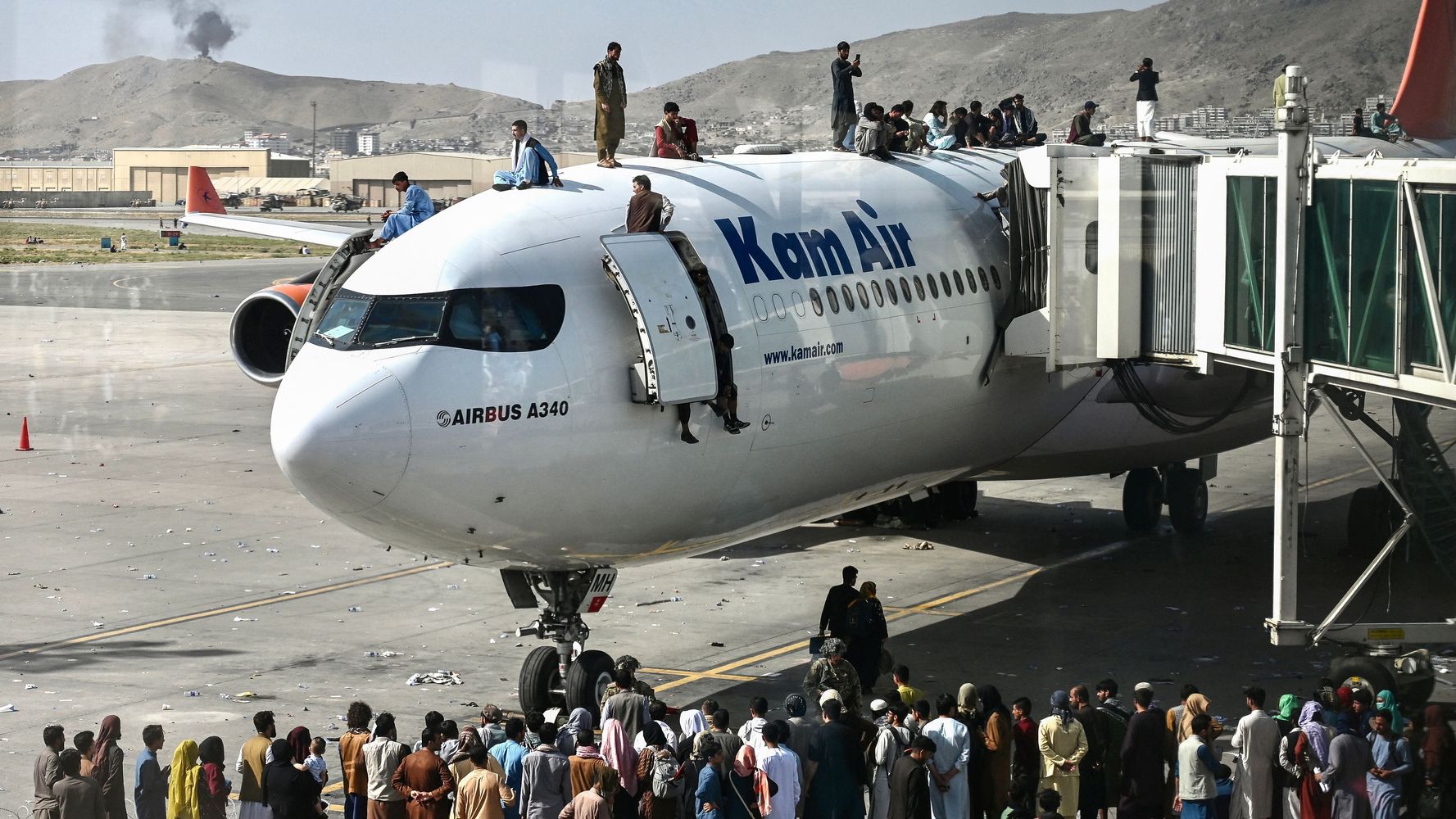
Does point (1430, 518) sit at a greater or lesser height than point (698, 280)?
lesser

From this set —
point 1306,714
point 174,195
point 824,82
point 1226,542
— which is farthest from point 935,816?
point 174,195

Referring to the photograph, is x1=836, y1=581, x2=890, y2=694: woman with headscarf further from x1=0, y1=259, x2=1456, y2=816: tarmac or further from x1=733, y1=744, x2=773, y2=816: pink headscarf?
x1=733, y1=744, x2=773, y2=816: pink headscarf

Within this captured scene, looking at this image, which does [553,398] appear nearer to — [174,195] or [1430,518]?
[1430,518]

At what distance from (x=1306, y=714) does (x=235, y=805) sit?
29.6 feet

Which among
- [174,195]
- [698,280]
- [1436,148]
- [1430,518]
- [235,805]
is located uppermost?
[174,195]

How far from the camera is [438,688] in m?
18.7

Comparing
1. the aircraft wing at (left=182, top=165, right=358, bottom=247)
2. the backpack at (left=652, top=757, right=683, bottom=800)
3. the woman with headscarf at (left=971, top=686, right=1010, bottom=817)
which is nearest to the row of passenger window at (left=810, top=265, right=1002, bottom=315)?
the woman with headscarf at (left=971, top=686, right=1010, bottom=817)

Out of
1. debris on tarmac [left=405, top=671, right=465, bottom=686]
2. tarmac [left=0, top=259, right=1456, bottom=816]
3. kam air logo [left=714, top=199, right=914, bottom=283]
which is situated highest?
kam air logo [left=714, top=199, right=914, bottom=283]

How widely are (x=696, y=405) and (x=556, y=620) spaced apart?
8.77 feet

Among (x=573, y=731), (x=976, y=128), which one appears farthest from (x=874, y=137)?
(x=573, y=731)

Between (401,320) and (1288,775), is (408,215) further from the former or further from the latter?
(1288,775)

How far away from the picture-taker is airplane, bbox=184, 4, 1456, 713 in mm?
14922

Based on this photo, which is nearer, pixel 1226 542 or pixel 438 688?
pixel 438 688

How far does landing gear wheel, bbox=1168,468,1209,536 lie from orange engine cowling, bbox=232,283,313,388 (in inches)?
539
